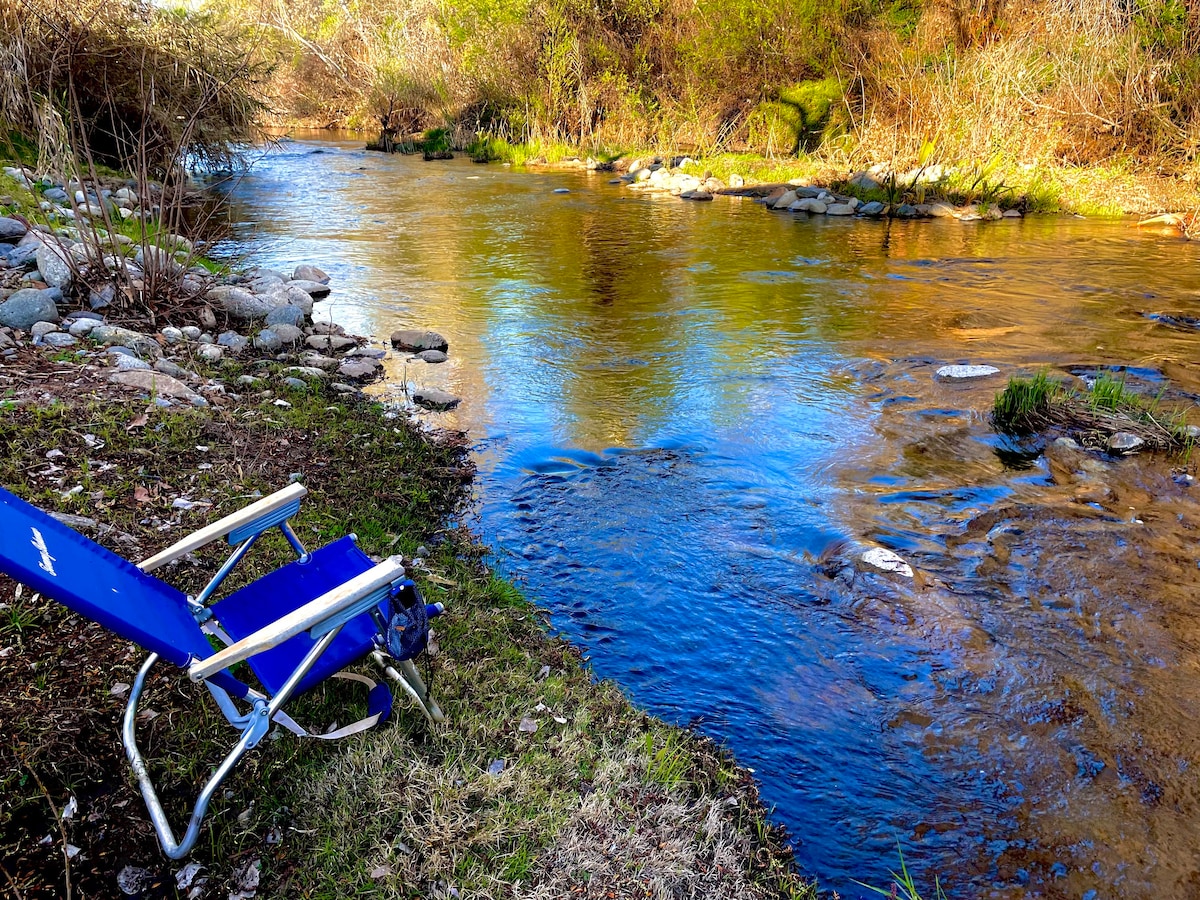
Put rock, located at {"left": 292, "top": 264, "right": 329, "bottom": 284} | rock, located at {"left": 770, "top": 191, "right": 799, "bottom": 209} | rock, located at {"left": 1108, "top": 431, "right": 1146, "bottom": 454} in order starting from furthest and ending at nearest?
1. rock, located at {"left": 770, "top": 191, "right": 799, "bottom": 209}
2. rock, located at {"left": 292, "top": 264, "right": 329, "bottom": 284}
3. rock, located at {"left": 1108, "top": 431, "right": 1146, "bottom": 454}

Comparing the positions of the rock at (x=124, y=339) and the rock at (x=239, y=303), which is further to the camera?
the rock at (x=239, y=303)

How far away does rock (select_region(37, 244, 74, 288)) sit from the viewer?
19.5 feet

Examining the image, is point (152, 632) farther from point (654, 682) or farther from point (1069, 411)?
point (1069, 411)

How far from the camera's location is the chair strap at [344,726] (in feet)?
7.66

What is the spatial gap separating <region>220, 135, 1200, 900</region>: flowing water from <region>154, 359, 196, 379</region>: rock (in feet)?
5.22

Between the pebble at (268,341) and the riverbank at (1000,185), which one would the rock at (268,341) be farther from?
the riverbank at (1000,185)

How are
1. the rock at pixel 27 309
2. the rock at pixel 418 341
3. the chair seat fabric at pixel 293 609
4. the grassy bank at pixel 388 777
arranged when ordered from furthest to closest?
the rock at pixel 418 341, the rock at pixel 27 309, the chair seat fabric at pixel 293 609, the grassy bank at pixel 388 777

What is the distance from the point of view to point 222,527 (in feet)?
8.93

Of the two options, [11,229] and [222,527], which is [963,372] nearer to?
[222,527]

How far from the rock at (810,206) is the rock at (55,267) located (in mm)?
11226

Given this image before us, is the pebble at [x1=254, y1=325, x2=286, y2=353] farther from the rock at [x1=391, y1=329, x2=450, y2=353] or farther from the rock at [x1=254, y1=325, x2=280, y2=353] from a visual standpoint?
the rock at [x1=391, y1=329, x2=450, y2=353]

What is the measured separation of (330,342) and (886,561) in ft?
15.9

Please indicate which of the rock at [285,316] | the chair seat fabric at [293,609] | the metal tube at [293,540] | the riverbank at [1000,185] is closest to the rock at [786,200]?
the riverbank at [1000,185]

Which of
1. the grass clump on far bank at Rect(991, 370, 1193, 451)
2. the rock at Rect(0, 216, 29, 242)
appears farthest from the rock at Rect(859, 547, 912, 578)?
the rock at Rect(0, 216, 29, 242)
